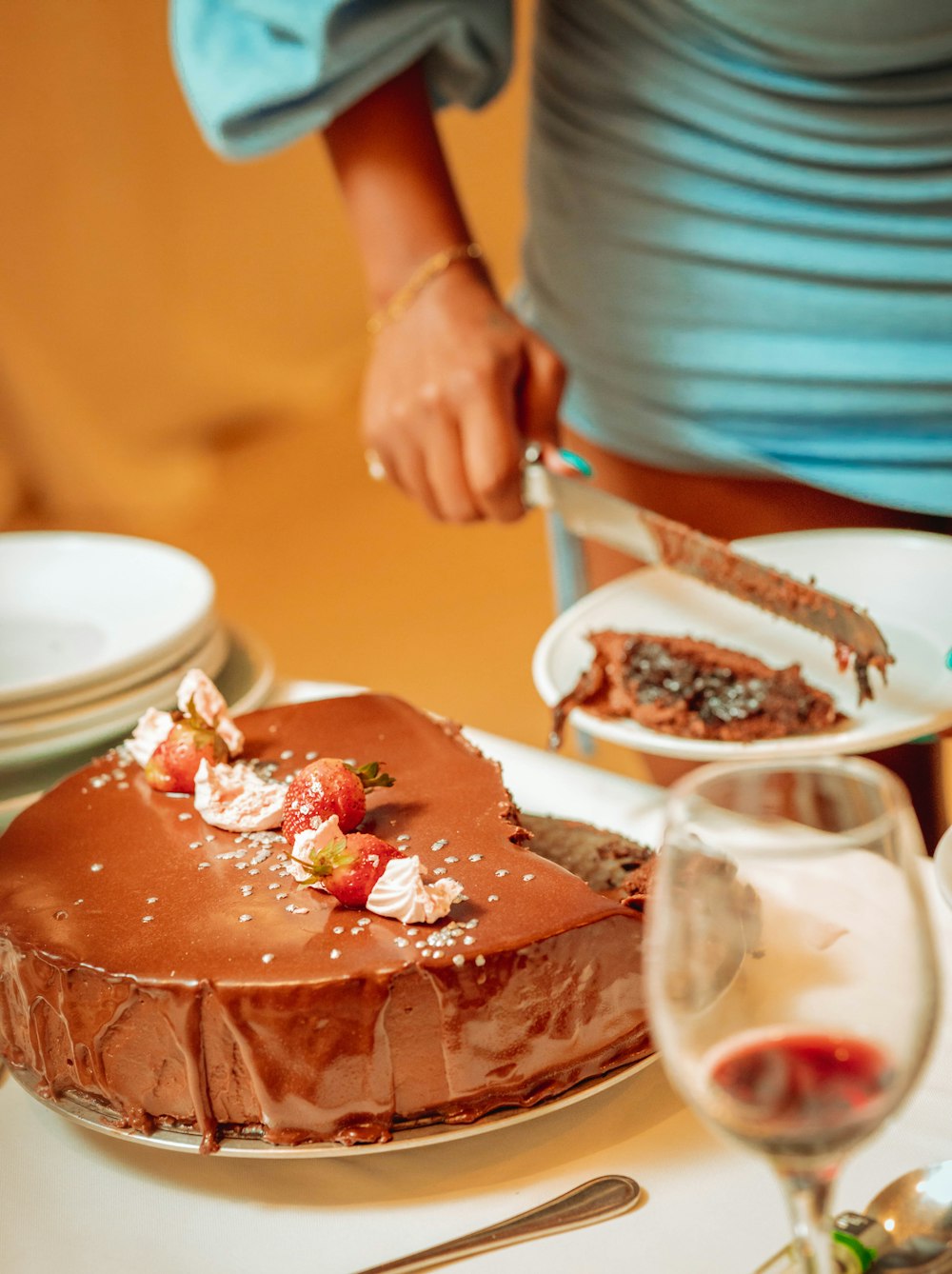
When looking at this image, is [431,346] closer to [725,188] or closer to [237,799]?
[725,188]

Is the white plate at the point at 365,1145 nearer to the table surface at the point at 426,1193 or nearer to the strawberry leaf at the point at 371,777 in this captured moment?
the table surface at the point at 426,1193

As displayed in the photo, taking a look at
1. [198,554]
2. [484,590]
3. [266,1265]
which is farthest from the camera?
[198,554]

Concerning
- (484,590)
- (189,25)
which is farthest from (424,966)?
(484,590)

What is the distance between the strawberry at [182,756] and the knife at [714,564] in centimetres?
54

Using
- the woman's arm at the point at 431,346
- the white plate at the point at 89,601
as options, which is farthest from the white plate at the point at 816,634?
the white plate at the point at 89,601

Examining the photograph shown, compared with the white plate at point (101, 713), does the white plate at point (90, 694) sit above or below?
above

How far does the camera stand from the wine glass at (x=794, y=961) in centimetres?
63

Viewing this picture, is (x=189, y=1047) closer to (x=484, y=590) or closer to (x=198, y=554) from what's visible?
(x=484, y=590)

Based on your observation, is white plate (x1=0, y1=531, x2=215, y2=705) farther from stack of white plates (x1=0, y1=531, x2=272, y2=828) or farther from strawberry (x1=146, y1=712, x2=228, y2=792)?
strawberry (x1=146, y1=712, x2=228, y2=792)

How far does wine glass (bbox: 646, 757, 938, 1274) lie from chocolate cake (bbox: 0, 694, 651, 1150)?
1.04 feet

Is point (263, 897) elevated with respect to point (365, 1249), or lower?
elevated

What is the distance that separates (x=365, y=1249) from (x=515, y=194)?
4879mm

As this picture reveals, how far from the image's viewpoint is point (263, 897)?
1.05m

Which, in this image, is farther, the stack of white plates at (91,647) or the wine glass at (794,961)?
the stack of white plates at (91,647)
